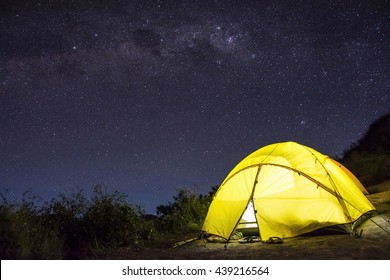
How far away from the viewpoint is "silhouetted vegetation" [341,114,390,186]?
53.5 ft

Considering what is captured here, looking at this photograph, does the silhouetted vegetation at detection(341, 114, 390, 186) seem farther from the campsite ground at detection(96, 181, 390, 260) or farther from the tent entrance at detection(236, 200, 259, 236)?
the tent entrance at detection(236, 200, 259, 236)

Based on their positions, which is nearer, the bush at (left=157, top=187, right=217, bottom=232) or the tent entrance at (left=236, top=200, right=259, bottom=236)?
the tent entrance at (left=236, top=200, right=259, bottom=236)

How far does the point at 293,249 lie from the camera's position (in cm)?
684

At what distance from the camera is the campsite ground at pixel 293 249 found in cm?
617

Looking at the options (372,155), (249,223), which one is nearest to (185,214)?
(249,223)

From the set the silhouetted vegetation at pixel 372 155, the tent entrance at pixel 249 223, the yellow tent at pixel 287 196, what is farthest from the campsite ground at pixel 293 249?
the silhouetted vegetation at pixel 372 155

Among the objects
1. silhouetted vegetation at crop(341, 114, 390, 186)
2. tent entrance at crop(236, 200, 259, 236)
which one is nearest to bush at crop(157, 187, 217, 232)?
tent entrance at crop(236, 200, 259, 236)

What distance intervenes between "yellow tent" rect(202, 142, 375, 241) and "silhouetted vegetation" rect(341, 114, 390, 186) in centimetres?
846

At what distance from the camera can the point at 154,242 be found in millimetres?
9000

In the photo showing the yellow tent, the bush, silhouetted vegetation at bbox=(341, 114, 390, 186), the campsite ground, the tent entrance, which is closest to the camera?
the campsite ground

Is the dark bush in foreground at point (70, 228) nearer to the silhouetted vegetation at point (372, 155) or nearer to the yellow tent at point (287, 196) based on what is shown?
the yellow tent at point (287, 196)

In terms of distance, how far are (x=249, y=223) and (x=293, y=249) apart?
1864 millimetres
